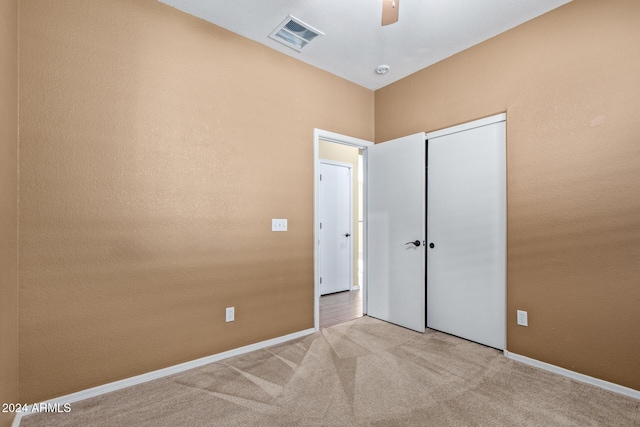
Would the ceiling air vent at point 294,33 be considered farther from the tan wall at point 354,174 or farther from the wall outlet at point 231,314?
the wall outlet at point 231,314

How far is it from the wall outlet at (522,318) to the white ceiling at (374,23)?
2473 mm

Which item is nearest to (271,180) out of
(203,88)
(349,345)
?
(203,88)

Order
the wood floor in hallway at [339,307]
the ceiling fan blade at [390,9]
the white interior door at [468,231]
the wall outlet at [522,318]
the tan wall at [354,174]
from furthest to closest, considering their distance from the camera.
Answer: the tan wall at [354,174] → the wood floor in hallway at [339,307] → the white interior door at [468,231] → the wall outlet at [522,318] → the ceiling fan blade at [390,9]

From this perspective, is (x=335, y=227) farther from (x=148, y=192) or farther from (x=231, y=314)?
(x=148, y=192)

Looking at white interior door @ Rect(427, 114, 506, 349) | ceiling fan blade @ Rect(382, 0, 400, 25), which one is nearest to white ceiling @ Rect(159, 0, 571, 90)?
ceiling fan blade @ Rect(382, 0, 400, 25)

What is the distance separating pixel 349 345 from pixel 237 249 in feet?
4.63

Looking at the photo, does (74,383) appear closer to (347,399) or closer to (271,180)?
(347,399)

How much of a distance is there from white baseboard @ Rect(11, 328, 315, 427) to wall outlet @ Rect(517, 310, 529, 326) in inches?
81.4

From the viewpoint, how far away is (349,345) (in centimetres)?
277

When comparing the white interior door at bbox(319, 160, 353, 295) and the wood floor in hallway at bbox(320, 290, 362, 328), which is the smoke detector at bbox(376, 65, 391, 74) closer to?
the white interior door at bbox(319, 160, 353, 295)

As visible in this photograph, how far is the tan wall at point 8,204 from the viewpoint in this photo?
1450 millimetres

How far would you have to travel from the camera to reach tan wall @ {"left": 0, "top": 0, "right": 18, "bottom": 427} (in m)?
1.45

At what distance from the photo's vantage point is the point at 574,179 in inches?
86.2

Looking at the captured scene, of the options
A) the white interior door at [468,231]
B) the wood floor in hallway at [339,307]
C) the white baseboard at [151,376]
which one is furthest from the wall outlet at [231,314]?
the white interior door at [468,231]
